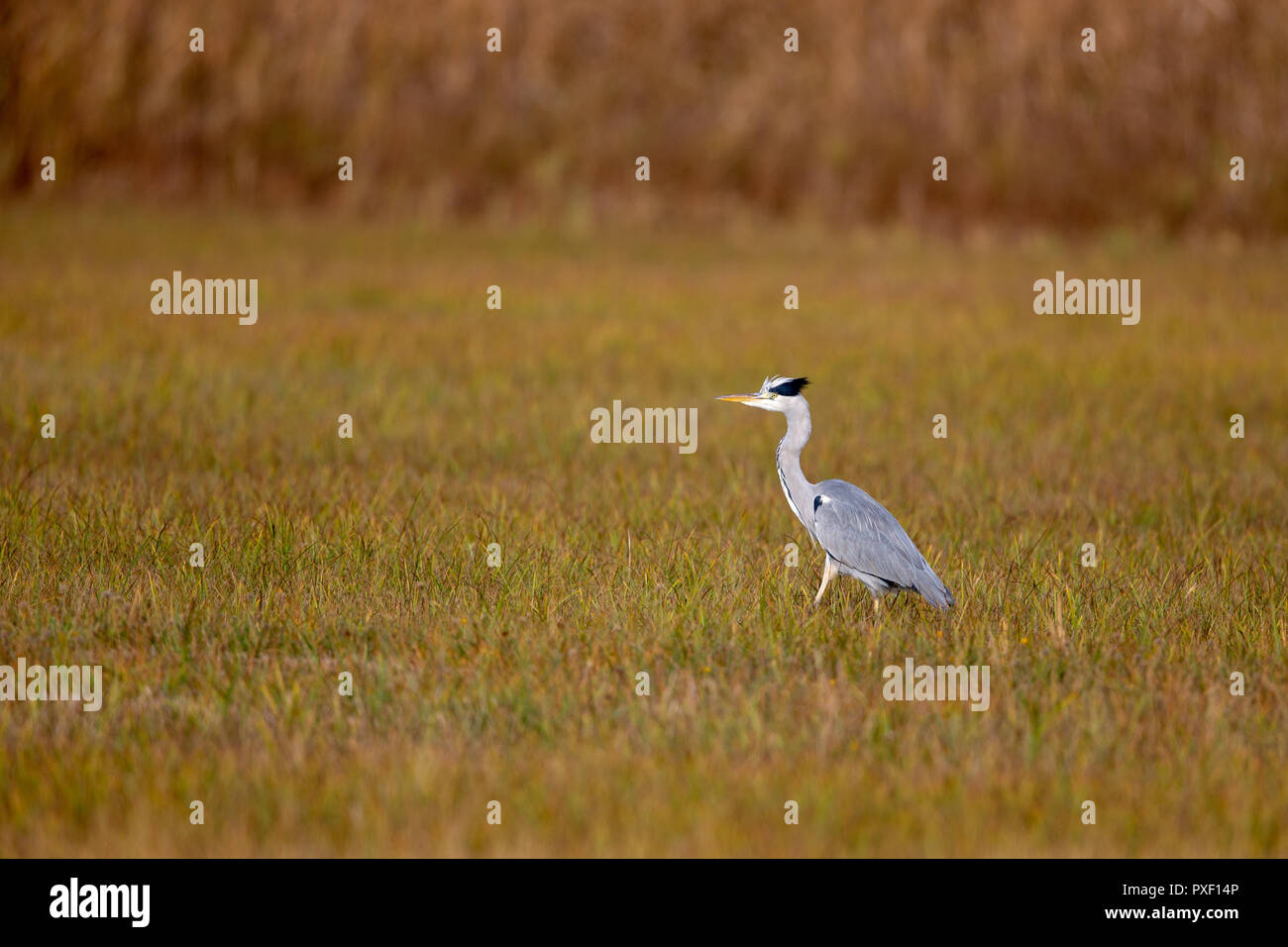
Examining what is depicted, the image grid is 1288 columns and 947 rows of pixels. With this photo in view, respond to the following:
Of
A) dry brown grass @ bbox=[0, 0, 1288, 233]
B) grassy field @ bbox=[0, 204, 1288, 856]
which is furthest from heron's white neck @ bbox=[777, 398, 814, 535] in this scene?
dry brown grass @ bbox=[0, 0, 1288, 233]

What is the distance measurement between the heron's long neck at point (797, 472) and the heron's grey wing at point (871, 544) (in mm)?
63

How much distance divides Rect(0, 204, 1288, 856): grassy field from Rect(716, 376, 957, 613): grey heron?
0.23m

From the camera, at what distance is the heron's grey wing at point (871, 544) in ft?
20.9

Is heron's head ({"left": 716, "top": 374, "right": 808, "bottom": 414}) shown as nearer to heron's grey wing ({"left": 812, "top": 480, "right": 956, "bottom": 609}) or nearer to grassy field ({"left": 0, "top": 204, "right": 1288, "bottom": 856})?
heron's grey wing ({"left": 812, "top": 480, "right": 956, "bottom": 609})

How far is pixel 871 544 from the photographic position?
251 inches

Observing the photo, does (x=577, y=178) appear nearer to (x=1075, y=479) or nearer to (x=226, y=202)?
(x=226, y=202)

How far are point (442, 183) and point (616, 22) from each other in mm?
4703

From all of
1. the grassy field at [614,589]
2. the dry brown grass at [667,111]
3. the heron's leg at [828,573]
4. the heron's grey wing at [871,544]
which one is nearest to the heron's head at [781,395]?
the heron's grey wing at [871,544]

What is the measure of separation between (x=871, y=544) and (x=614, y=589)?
1308 mm

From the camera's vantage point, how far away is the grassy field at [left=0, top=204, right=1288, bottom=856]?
4.93 m

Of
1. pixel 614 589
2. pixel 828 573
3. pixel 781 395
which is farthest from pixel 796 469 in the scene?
pixel 614 589

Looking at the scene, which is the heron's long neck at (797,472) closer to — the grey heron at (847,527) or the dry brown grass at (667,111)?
the grey heron at (847,527)

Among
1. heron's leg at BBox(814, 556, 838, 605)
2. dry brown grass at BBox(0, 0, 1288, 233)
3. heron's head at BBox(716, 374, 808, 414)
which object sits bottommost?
heron's leg at BBox(814, 556, 838, 605)

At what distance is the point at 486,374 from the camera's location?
13633 millimetres
